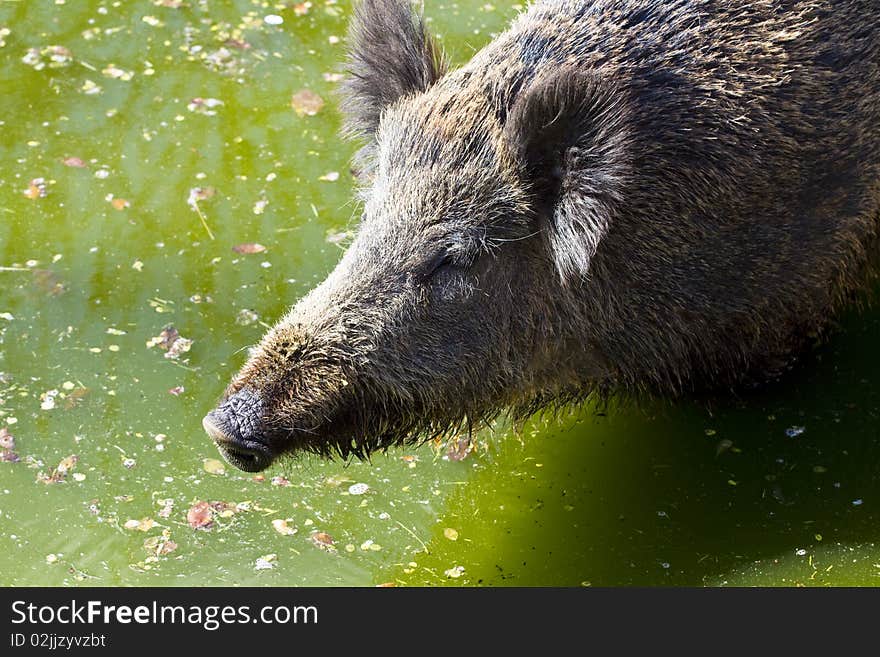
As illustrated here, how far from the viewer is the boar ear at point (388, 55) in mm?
4945

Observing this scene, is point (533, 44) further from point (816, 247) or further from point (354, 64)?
point (816, 247)

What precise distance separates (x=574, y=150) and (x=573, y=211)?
0.21 meters

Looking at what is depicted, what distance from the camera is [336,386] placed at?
436 cm

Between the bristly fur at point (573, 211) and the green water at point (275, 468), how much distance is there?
1.30ft

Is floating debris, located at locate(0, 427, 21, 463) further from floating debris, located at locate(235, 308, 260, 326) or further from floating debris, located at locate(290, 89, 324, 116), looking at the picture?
floating debris, located at locate(290, 89, 324, 116)

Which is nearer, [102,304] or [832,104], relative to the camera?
[832,104]

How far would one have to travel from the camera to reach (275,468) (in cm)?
523

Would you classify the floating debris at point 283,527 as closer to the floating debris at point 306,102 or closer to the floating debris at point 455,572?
the floating debris at point 455,572

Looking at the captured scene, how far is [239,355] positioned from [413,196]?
154 cm

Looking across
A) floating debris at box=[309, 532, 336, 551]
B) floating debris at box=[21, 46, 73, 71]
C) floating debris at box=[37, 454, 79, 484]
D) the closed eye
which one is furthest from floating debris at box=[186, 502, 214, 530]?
floating debris at box=[21, 46, 73, 71]

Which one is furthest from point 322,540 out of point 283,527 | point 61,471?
point 61,471

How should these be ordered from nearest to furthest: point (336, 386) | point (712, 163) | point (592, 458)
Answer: point (336, 386) < point (712, 163) < point (592, 458)

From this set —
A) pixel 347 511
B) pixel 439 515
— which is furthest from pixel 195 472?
pixel 439 515

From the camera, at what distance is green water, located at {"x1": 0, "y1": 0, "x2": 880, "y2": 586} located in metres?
4.85
